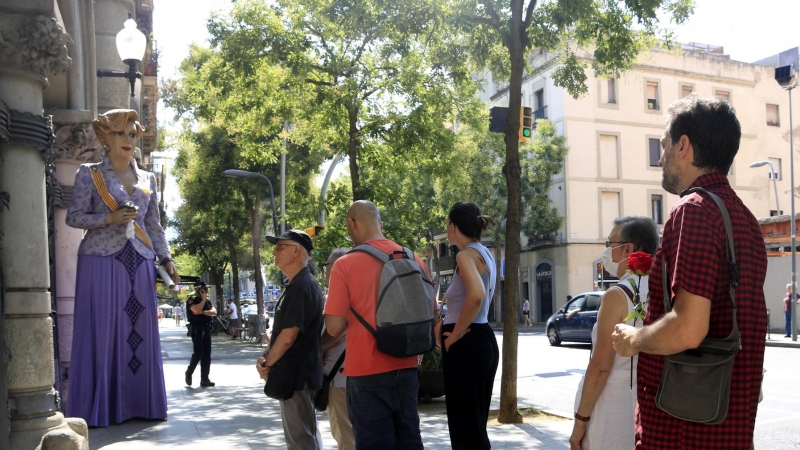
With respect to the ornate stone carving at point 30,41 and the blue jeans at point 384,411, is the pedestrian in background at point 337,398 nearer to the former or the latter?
the blue jeans at point 384,411

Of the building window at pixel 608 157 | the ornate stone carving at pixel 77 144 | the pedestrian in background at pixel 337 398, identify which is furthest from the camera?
the building window at pixel 608 157

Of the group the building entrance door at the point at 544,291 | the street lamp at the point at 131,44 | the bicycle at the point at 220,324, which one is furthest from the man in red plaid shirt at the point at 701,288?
the building entrance door at the point at 544,291

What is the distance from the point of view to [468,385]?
5.68 meters

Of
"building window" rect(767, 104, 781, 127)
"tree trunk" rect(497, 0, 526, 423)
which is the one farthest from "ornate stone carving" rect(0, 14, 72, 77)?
"building window" rect(767, 104, 781, 127)

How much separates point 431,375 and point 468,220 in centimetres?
500

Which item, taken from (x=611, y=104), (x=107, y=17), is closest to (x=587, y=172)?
(x=611, y=104)

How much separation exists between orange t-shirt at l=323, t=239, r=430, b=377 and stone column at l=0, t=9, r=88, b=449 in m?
1.57

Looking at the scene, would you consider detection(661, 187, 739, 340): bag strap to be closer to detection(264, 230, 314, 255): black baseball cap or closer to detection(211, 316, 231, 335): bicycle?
detection(264, 230, 314, 255): black baseball cap

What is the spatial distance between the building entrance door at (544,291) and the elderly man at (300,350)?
136 ft

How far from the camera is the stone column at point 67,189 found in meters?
7.14

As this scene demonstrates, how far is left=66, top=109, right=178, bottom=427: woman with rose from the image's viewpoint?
6.11 meters

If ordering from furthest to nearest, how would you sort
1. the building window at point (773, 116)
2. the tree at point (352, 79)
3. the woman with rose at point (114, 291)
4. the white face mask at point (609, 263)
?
1. the building window at point (773, 116)
2. the tree at point (352, 79)
3. the woman with rose at point (114, 291)
4. the white face mask at point (609, 263)

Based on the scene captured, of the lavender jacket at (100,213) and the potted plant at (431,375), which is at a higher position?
the lavender jacket at (100,213)

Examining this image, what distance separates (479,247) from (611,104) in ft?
132
